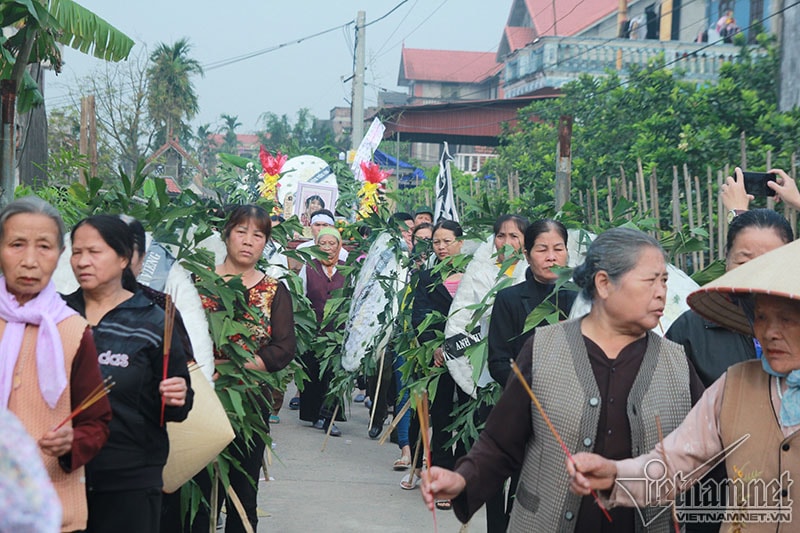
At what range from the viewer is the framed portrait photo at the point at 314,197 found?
49.0 feet

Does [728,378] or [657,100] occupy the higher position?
[657,100]

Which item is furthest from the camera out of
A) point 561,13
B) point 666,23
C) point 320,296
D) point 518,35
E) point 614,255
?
point 518,35

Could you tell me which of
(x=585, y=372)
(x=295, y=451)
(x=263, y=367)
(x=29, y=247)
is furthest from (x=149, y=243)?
(x=295, y=451)

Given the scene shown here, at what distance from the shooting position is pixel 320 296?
1062cm

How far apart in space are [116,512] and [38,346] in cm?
78

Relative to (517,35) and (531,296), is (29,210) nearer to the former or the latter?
(531,296)

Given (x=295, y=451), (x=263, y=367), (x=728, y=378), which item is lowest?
(x=295, y=451)

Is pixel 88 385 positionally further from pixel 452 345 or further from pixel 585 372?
pixel 452 345

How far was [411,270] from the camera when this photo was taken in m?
9.00

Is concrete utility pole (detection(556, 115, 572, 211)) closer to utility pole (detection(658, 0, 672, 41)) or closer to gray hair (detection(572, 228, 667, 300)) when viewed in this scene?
gray hair (detection(572, 228, 667, 300))

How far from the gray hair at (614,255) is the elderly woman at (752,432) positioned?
1.18 ft

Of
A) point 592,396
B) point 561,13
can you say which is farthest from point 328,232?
point 561,13

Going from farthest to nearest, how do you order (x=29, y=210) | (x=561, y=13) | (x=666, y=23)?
(x=561, y=13) < (x=666, y=23) < (x=29, y=210)

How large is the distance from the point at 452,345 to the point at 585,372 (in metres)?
3.38
